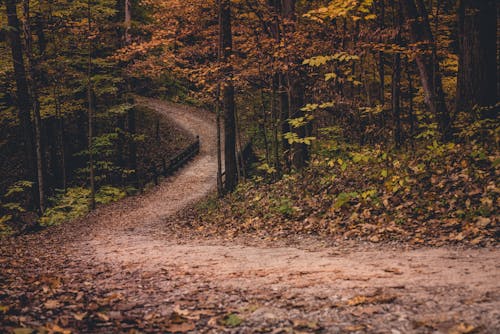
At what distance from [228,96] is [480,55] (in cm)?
802

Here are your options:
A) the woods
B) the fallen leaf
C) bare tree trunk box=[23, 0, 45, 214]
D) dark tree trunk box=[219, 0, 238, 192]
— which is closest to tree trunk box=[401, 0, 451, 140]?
the woods

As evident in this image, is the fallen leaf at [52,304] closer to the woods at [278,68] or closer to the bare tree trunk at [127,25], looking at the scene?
the woods at [278,68]

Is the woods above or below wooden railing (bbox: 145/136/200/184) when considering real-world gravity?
above

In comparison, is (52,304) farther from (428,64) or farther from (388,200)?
(428,64)

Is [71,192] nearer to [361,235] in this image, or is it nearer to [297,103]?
[297,103]

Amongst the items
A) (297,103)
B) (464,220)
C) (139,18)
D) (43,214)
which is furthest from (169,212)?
(139,18)

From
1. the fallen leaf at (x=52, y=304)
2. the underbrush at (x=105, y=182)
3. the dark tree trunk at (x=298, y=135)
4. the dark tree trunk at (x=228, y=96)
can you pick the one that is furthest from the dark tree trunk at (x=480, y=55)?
the underbrush at (x=105, y=182)

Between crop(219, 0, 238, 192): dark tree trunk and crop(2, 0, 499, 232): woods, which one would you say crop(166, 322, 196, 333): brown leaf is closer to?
crop(2, 0, 499, 232): woods

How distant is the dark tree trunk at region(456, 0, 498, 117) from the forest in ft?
0.16

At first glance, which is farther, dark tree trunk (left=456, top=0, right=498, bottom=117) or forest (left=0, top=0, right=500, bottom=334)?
dark tree trunk (left=456, top=0, right=498, bottom=117)

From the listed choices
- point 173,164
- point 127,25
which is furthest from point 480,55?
point 173,164

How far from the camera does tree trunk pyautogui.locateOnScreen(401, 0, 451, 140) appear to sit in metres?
10.0

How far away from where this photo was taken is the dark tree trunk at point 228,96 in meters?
13.3

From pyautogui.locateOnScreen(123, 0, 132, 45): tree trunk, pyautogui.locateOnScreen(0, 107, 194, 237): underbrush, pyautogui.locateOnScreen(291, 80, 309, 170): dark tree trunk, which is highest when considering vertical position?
pyautogui.locateOnScreen(123, 0, 132, 45): tree trunk
